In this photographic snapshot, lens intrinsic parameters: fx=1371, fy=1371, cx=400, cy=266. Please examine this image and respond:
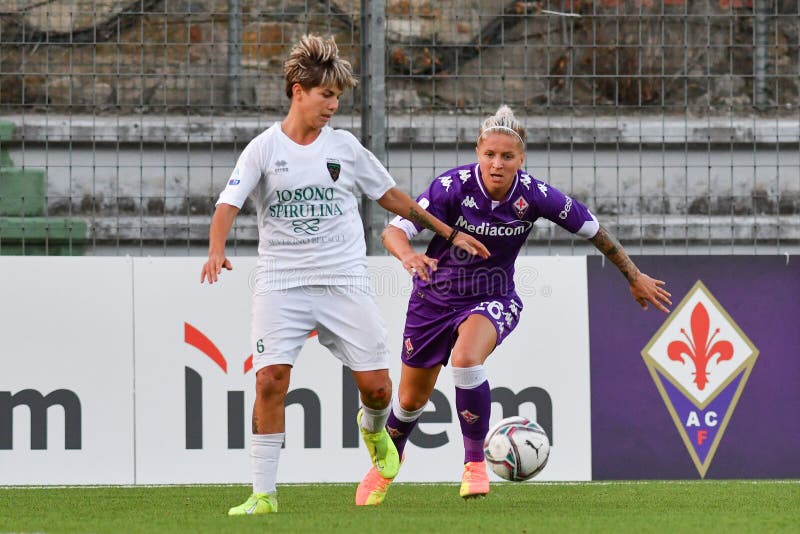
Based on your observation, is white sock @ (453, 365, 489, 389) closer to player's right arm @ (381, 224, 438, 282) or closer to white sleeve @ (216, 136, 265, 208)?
player's right arm @ (381, 224, 438, 282)

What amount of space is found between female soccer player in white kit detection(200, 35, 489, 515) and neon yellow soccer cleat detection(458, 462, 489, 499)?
2.27 ft

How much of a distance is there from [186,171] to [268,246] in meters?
2.93

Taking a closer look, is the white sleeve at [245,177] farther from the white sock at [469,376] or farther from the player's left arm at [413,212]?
the white sock at [469,376]

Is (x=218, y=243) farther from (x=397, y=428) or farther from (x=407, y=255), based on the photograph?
(x=397, y=428)

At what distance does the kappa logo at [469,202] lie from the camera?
6.42 meters

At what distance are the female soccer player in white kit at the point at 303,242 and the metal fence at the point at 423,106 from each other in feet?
8.08

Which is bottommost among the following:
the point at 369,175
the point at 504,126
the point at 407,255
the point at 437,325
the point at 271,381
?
the point at 271,381

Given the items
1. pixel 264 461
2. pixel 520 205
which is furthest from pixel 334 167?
pixel 264 461

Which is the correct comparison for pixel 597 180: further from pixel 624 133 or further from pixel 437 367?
pixel 437 367

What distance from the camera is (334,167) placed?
225 inches

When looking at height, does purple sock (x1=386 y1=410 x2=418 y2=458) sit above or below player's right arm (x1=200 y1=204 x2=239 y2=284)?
below

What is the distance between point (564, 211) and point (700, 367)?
80.3 inches

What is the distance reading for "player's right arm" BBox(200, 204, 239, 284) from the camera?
205 inches

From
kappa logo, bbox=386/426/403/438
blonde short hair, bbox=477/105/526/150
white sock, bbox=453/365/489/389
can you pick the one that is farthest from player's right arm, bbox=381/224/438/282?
kappa logo, bbox=386/426/403/438
